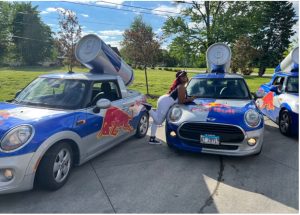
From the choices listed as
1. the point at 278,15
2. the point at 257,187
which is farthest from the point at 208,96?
the point at 278,15

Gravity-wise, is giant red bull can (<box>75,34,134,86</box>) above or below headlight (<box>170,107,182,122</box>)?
above

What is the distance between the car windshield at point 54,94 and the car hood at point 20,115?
0.25 metres

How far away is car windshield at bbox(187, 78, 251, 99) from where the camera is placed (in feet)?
19.2

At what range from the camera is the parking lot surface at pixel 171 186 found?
10.9ft

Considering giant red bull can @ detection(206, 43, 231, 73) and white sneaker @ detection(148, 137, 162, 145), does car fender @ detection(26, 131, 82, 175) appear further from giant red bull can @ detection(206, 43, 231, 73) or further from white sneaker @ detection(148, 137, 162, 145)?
giant red bull can @ detection(206, 43, 231, 73)

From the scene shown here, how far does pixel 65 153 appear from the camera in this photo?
3834mm

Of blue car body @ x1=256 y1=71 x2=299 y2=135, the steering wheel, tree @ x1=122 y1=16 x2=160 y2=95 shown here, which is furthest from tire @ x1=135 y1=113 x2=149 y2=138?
tree @ x1=122 y1=16 x2=160 y2=95

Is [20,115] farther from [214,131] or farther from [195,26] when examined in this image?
[195,26]

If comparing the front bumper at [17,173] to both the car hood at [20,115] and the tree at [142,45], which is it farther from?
the tree at [142,45]

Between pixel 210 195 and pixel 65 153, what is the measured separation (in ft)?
7.14

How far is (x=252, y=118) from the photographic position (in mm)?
4688

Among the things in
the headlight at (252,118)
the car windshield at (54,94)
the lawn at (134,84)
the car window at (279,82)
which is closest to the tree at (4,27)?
the lawn at (134,84)

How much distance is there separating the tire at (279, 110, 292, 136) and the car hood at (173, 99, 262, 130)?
1565 millimetres

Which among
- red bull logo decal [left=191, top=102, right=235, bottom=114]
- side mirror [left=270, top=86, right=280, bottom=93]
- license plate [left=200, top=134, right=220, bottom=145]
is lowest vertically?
license plate [left=200, top=134, right=220, bottom=145]
